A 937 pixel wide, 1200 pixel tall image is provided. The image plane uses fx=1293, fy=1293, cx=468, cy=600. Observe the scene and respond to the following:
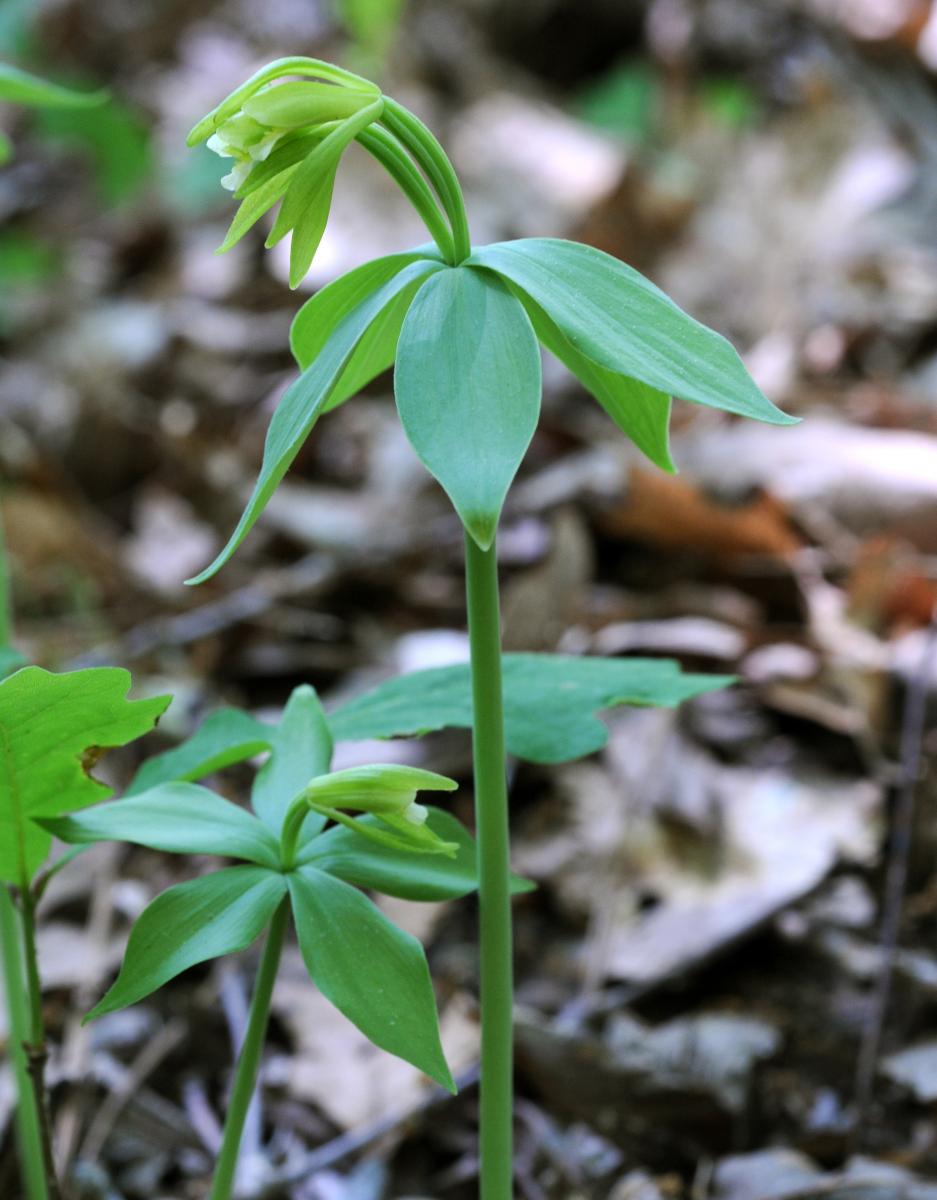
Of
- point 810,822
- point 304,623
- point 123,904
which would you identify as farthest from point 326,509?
point 810,822

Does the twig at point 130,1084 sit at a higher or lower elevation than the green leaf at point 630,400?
lower

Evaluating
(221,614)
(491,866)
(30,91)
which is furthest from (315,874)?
(221,614)

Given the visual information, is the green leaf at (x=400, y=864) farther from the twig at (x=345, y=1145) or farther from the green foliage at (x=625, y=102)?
the green foliage at (x=625, y=102)

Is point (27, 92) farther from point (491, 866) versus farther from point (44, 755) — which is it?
point (491, 866)

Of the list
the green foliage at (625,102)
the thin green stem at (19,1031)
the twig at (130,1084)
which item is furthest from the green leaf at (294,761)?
the green foliage at (625,102)

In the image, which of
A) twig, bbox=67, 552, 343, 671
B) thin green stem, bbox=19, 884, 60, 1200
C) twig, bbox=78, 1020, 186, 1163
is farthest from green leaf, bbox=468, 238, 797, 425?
twig, bbox=67, 552, 343, 671

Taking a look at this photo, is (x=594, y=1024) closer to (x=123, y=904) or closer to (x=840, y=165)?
(x=123, y=904)

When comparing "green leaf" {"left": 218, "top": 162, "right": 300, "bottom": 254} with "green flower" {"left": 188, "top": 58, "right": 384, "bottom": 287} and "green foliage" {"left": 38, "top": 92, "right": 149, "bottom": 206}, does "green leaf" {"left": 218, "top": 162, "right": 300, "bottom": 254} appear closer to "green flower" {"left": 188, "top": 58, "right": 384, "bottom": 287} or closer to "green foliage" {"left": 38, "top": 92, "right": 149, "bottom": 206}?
"green flower" {"left": 188, "top": 58, "right": 384, "bottom": 287}
